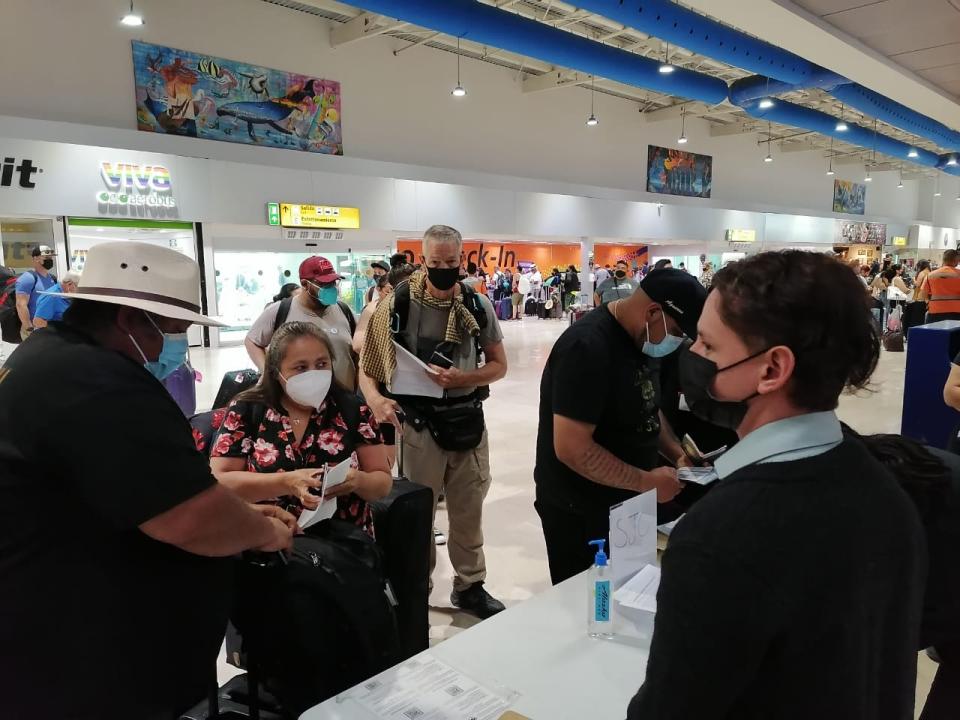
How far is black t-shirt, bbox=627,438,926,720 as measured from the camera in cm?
70

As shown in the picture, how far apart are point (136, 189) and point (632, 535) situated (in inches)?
351

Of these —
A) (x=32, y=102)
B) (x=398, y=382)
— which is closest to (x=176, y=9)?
(x=32, y=102)

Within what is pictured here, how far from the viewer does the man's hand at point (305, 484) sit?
1.85 meters

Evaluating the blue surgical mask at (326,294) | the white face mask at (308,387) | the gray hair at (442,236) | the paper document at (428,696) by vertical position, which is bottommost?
the paper document at (428,696)

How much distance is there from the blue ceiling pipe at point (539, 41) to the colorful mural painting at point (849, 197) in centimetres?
1387

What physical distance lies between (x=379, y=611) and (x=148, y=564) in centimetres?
67

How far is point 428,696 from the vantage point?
1247mm

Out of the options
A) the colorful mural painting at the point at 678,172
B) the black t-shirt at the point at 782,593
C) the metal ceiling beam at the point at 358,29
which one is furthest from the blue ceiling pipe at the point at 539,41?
the black t-shirt at the point at 782,593

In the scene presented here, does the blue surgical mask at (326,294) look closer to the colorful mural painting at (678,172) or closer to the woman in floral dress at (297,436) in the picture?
the woman in floral dress at (297,436)

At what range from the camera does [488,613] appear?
2.84 metres

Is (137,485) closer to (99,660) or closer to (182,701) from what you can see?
(99,660)

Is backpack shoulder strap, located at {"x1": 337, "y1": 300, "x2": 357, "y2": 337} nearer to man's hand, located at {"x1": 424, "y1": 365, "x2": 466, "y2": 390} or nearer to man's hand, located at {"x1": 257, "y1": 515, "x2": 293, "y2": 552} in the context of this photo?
man's hand, located at {"x1": 424, "y1": 365, "x2": 466, "y2": 390}

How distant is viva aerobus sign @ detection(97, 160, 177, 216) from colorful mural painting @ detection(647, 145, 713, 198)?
11179 millimetres

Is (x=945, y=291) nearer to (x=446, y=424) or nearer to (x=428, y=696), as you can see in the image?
(x=446, y=424)
